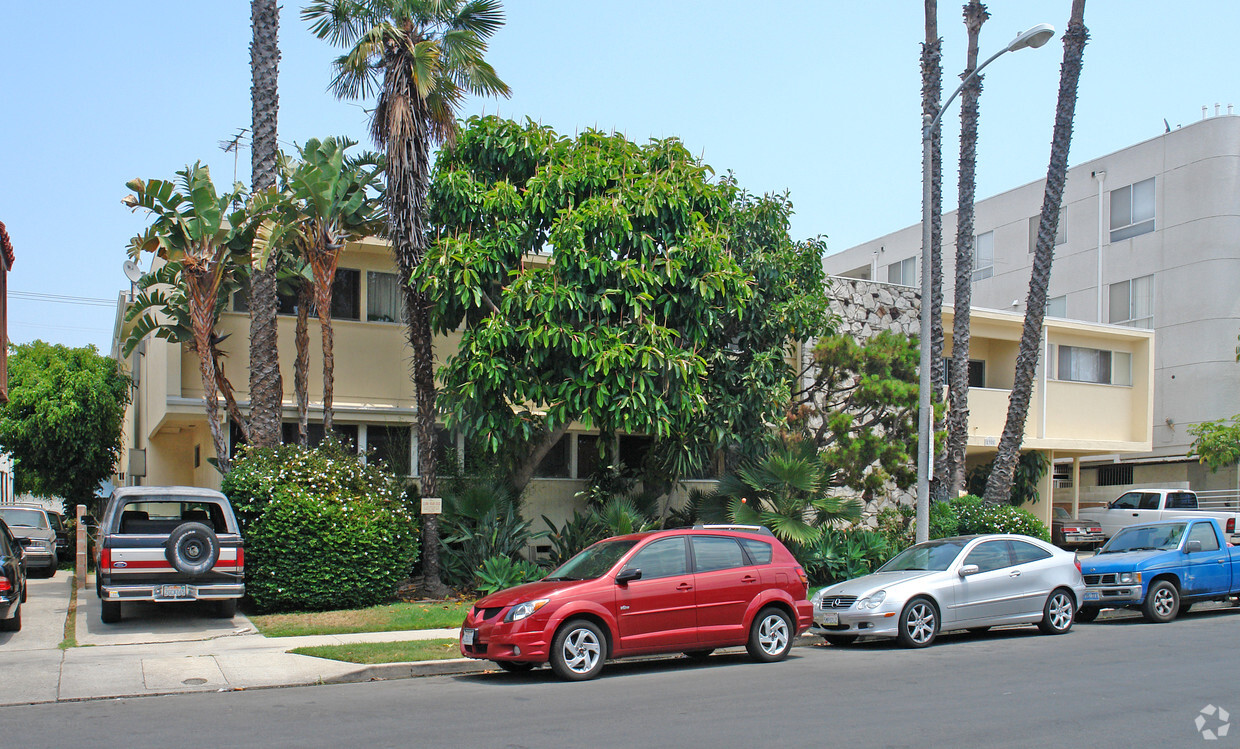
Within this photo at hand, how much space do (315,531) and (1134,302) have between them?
1238 inches

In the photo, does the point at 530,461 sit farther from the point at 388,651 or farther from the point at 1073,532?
the point at 1073,532

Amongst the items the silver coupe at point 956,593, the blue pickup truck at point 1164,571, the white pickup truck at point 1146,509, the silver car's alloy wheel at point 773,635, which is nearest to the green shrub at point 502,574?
the silver coupe at point 956,593

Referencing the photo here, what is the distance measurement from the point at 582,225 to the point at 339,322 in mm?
5827

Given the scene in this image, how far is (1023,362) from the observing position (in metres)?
22.3

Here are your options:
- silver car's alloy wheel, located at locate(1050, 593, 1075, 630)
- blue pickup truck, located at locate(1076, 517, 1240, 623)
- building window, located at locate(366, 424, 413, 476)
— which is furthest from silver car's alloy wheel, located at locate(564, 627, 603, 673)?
building window, located at locate(366, 424, 413, 476)

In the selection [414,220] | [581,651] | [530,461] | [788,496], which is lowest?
[581,651]

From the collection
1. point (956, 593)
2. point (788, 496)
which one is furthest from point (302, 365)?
point (956, 593)

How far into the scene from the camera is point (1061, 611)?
46.5ft

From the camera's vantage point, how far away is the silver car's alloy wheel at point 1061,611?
14117mm

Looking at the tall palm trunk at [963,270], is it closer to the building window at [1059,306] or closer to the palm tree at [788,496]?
the palm tree at [788,496]

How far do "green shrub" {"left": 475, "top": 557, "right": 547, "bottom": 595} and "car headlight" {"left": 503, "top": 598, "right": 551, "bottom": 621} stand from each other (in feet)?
18.9

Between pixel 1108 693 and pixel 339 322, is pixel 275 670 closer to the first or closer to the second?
pixel 1108 693

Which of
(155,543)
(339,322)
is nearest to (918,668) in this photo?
(155,543)

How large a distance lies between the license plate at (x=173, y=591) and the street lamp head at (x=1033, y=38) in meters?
13.9
